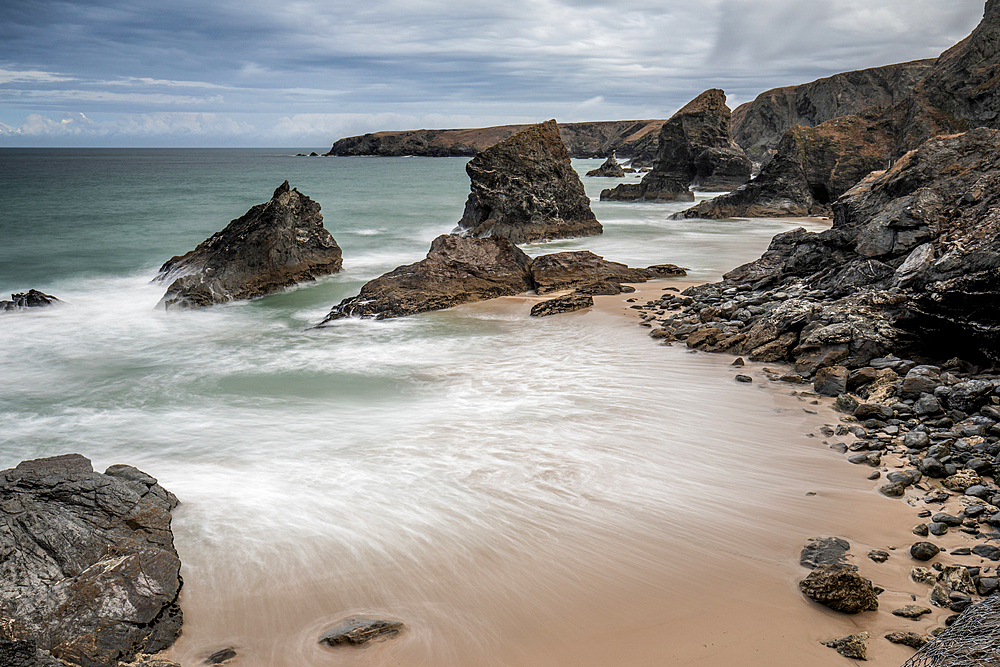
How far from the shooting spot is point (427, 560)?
4.49 metres

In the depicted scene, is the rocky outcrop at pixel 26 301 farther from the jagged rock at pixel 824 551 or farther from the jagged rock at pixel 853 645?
the jagged rock at pixel 853 645

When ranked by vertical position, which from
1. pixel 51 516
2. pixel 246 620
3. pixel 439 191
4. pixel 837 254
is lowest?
pixel 246 620

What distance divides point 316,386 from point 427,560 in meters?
4.72

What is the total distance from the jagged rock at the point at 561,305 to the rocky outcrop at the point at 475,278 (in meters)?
0.43

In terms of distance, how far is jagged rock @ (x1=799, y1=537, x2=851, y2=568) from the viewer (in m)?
4.15

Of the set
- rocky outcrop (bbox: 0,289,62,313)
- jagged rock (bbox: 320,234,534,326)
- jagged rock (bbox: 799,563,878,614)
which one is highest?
jagged rock (bbox: 320,234,534,326)

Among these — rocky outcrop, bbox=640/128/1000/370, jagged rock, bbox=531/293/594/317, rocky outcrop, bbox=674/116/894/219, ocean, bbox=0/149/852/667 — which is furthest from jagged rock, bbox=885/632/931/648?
rocky outcrop, bbox=674/116/894/219

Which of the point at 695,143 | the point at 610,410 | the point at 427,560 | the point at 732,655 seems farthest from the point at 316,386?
the point at 695,143

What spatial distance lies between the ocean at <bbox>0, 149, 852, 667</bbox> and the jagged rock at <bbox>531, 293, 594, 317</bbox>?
301mm

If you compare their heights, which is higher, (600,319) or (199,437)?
(600,319)

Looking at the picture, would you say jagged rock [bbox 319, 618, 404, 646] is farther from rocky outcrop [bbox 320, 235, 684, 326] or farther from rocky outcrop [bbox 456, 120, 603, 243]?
rocky outcrop [bbox 456, 120, 603, 243]

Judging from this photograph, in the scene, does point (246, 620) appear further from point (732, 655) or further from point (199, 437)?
point (199, 437)

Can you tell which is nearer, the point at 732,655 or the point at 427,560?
the point at 732,655

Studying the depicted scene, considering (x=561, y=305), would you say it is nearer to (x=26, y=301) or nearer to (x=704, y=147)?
(x=26, y=301)
